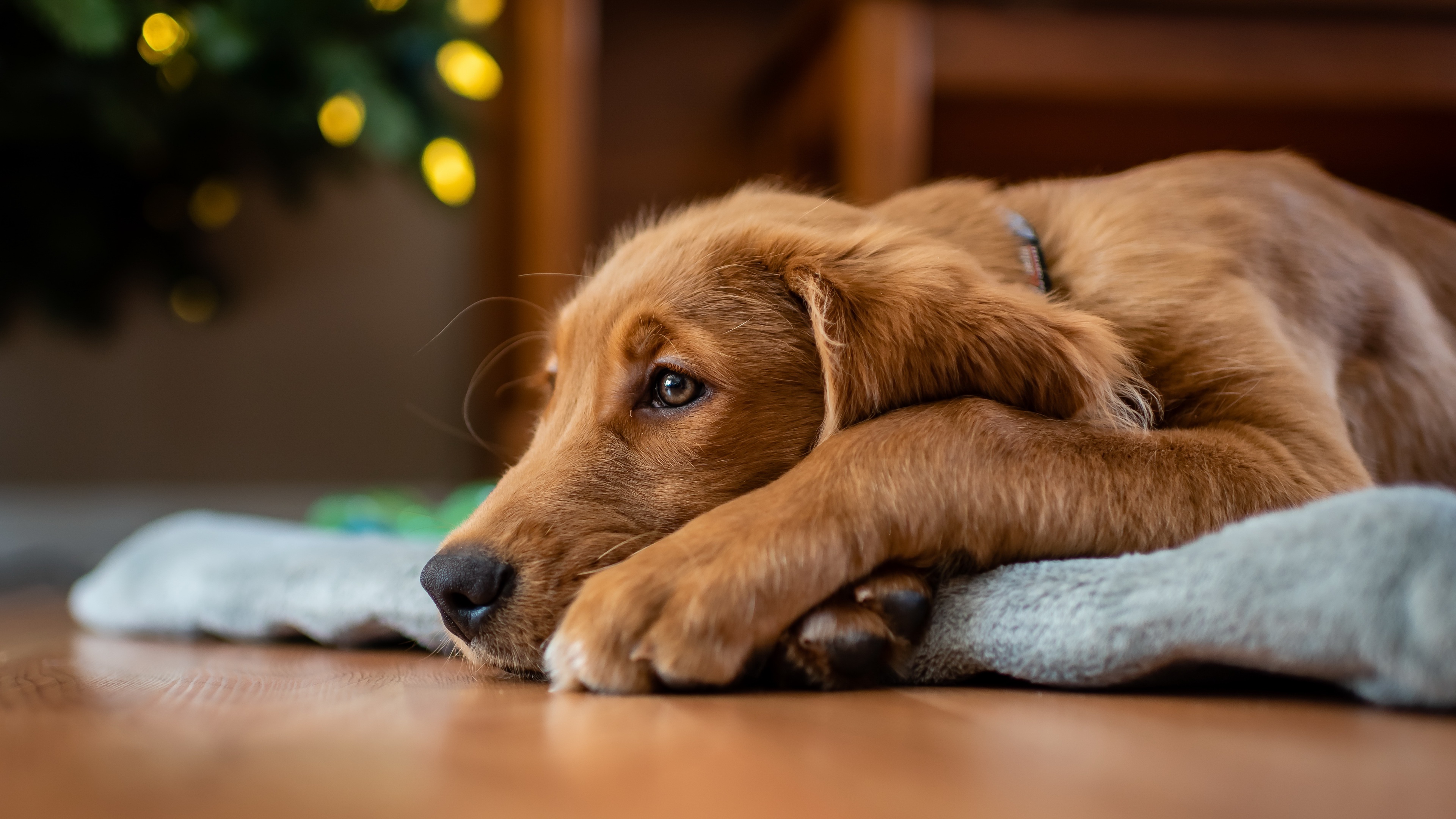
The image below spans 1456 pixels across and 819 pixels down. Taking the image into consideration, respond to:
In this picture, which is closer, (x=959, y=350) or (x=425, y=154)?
(x=959, y=350)

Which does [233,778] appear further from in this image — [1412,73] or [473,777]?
[1412,73]

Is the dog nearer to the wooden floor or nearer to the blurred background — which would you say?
the wooden floor

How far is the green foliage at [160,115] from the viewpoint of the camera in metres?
3.10

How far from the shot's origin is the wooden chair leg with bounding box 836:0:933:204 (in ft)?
10.3

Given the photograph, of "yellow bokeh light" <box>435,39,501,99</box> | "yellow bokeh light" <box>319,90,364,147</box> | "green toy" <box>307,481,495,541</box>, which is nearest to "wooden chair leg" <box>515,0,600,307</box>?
"yellow bokeh light" <box>435,39,501,99</box>

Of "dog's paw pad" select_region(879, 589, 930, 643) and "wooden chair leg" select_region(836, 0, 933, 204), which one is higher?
"wooden chair leg" select_region(836, 0, 933, 204)

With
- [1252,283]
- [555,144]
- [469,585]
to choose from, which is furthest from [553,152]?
[469,585]

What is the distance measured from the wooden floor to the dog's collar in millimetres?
703

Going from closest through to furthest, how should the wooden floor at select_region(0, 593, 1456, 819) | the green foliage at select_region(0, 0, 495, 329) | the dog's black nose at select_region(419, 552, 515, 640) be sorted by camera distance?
the wooden floor at select_region(0, 593, 1456, 819)
the dog's black nose at select_region(419, 552, 515, 640)
the green foliage at select_region(0, 0, 495, 329)

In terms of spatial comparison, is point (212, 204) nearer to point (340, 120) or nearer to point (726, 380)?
point (340, 120)

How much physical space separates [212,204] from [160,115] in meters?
0.96

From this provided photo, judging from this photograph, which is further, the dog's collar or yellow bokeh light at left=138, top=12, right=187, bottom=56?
yellow bokeh light at left=138, top=12, right=187, bottom=56

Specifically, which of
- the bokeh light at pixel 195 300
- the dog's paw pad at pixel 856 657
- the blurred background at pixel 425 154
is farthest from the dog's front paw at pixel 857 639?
the bokeh light at pixel 195 300

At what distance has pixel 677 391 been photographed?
1539 mm
